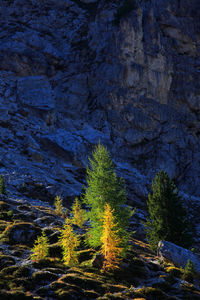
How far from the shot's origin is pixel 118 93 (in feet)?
349

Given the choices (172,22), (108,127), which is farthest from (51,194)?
(172,22)

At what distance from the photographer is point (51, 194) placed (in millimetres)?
58000

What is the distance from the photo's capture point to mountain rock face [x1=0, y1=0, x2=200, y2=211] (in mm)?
93812

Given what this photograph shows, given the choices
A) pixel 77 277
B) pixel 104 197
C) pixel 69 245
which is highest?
pixel 104 197

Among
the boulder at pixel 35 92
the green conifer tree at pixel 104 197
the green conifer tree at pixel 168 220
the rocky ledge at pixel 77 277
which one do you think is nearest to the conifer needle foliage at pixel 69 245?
the rocky ledge at pixel 77 277

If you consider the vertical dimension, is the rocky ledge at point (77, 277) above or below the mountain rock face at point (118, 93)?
below

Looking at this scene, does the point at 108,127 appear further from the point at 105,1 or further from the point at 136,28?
the point at 105,1

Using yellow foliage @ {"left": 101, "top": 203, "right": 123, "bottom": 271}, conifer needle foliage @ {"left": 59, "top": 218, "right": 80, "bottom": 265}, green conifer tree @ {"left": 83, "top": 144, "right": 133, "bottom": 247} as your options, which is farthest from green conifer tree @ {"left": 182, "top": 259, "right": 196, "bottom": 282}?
conifer needle foliage @ {"left": 59, "top": 218, "right": 80, "bottom": 265}

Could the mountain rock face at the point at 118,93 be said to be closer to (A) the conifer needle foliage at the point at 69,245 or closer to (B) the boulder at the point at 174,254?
(B) the boulder at the point at 174,254

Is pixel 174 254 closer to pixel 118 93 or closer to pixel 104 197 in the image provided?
pixel 104 197

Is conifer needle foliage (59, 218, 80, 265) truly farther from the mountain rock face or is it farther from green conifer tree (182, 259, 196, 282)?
the mountain rock face

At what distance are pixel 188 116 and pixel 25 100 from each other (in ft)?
222

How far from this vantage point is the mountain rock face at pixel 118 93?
93.8 meters

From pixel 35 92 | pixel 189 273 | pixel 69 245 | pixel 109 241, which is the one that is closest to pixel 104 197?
pixel 109 241
